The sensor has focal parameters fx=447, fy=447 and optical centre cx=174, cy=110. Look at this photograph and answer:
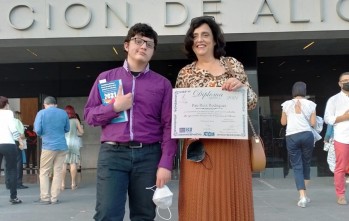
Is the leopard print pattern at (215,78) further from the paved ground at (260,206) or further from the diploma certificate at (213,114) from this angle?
the paved ground at (260,206)

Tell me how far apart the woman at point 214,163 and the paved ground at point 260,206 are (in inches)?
120

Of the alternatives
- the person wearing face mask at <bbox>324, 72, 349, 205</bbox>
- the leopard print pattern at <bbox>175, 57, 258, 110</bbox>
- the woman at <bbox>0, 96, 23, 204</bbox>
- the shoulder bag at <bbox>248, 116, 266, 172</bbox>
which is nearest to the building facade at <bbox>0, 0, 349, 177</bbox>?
the woman at <bbox>0, 96, 23, 204</bbox>

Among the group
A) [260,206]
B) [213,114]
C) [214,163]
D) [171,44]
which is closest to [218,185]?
[214,163]

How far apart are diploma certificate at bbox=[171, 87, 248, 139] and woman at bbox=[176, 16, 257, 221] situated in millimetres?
71

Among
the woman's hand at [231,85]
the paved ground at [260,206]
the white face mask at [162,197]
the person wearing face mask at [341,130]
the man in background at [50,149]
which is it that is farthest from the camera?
the man in background at [50,149]

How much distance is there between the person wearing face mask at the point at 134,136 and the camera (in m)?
3.13

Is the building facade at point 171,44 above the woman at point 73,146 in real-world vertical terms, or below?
above

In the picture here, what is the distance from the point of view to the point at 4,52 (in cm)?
1327

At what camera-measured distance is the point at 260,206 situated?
6945 mm

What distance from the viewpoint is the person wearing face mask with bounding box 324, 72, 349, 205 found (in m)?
6.66

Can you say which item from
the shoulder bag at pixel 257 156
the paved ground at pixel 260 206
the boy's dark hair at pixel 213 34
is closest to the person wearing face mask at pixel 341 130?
the paved ground at pixel 260 206

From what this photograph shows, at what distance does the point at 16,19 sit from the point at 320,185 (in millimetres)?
7200

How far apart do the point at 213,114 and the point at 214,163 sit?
33 cm

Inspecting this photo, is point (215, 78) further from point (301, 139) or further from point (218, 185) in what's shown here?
point (301, 139)
